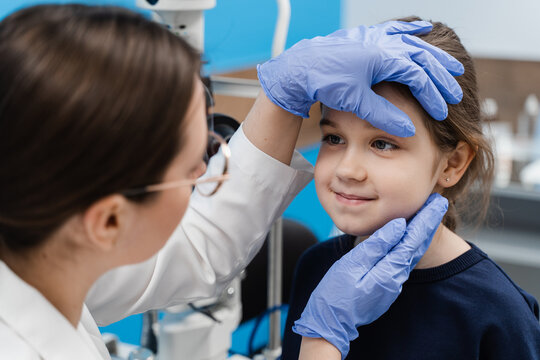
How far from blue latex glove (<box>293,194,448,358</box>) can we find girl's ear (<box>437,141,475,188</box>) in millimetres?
96

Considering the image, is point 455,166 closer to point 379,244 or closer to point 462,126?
point 462,126

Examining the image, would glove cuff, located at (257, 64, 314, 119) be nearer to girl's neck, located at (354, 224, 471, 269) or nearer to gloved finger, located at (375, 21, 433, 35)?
gloved finger, located at (375, 21, 433, 35)

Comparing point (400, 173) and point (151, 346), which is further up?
point (400, 173)

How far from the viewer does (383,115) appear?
3.24 feet

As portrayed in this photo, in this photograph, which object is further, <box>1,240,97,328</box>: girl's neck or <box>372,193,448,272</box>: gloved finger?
<box>372,193,448,272</box>: gloved finger

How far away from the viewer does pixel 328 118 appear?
1094mm

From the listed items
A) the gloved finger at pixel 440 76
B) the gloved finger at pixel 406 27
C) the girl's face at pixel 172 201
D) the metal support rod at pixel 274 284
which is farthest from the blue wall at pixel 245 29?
the girl's face at pixel 172 201

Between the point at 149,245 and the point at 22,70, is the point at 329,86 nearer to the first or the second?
the point at 149,245

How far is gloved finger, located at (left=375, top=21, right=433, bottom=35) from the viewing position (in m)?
1.08

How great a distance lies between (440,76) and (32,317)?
2.40 feet

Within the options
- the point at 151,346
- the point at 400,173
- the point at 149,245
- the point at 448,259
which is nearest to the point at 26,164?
the point at 149,245

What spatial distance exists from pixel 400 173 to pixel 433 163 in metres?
0.08

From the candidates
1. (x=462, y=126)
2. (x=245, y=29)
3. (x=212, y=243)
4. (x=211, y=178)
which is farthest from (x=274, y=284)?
(x=245, y=29)

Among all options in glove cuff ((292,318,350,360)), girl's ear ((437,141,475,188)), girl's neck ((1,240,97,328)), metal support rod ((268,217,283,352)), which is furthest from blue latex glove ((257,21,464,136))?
metal support rod ((268,217,283,352))
